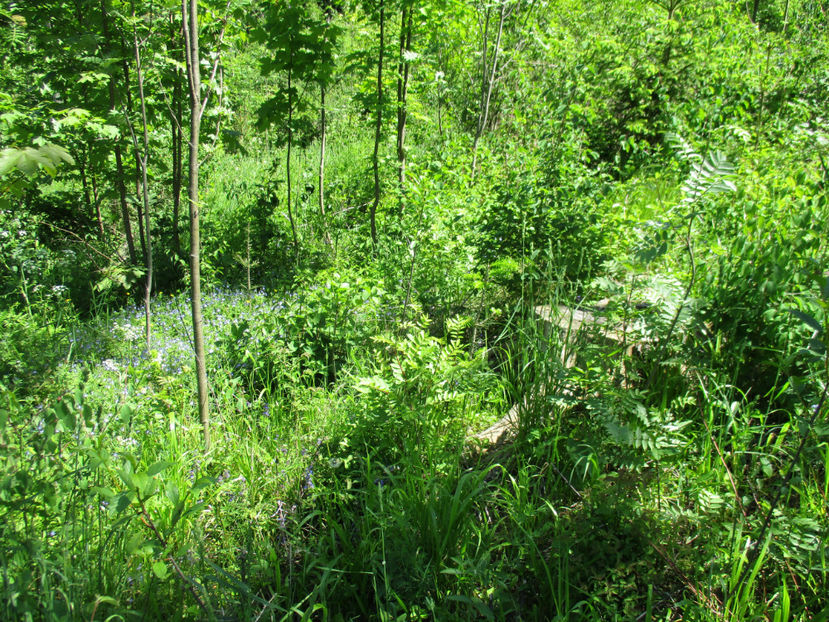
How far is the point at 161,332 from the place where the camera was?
3.70 m

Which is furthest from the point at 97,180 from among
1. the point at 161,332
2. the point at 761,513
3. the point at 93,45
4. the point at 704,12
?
the point at 704,12

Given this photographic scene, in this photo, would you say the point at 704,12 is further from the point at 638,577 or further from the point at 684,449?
the point at 638,577

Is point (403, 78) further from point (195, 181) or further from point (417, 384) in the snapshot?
point (417, 384)

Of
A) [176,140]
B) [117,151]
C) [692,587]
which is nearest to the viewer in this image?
[692,587]

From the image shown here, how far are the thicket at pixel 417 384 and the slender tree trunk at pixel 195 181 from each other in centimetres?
4

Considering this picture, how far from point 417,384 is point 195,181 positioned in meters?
Result: 1.31

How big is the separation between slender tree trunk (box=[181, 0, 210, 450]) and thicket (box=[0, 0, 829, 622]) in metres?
0.04

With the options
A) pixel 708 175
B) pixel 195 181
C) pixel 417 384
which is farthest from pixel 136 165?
pixel 708 175

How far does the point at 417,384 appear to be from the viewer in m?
2.37

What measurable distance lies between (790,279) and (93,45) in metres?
3.62

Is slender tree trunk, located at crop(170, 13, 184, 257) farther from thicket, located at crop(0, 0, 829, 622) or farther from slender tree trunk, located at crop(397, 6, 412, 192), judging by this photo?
slender tree trunk, located at crop(397, 6, 412, 192)

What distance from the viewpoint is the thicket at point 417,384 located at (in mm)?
1602

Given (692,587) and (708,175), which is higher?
(708,175)

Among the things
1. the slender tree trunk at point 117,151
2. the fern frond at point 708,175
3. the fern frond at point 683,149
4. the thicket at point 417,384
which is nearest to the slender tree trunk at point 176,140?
the thicket at point 417,384
